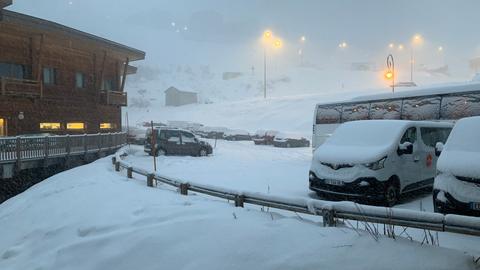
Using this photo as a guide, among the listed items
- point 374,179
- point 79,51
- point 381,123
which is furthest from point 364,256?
→ point 79,51

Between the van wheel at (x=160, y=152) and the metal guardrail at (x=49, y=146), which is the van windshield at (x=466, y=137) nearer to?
the metal guardrail at (x=49, y=146)

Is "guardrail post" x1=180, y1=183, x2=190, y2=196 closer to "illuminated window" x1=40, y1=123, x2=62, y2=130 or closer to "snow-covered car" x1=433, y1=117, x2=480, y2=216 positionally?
"snow-covered car" x1=433, y1=117, x2=480, y2=216

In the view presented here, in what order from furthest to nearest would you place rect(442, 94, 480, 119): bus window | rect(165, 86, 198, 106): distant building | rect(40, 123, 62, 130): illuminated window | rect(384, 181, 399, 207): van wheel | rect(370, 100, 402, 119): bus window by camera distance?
rect(165, 86, 198, 106): distant building
rect(40, 123, 62, 130): illuminated window
rect(370, 100, 402, 119): bus window
rect(442, 94, 480, 119): bus window
rect(384, 181, 399, 207): van wheel

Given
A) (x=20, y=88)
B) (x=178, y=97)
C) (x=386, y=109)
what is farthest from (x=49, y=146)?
(x=178, y=97)

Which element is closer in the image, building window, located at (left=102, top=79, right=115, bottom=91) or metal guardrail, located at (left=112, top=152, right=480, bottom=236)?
metal guardrail, located at (left=112, top=152, right=480, bottom=236)

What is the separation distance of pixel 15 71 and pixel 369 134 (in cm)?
2275

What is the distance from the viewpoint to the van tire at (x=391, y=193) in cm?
959

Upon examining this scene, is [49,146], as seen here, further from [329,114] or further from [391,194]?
[391,194]

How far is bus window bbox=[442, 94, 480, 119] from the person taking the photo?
16188mm

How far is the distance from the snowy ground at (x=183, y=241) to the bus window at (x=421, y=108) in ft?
43.2

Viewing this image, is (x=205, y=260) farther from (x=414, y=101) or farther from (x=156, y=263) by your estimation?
(x=414, y=101)

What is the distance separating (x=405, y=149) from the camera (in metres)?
10.3

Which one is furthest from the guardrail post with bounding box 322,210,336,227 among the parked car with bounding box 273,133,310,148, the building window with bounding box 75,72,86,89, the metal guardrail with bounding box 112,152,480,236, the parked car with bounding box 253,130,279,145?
the parked car with bounding box 253,130,279,145

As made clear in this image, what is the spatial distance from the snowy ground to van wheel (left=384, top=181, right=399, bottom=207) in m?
3.97
